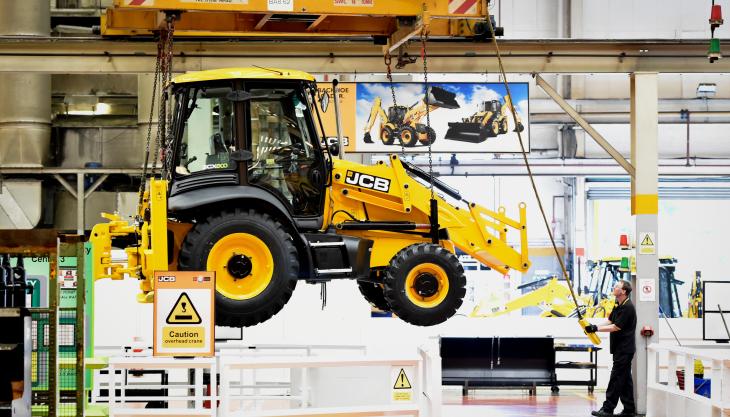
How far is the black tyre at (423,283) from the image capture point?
33.5 feet

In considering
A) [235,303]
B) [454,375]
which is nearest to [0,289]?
[235,303]

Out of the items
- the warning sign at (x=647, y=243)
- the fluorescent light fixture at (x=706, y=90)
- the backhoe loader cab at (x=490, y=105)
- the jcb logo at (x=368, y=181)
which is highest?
the fluorescent light fixture at (x=706, y=90)

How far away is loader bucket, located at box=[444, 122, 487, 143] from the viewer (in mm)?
17391

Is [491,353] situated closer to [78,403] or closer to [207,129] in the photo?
[207,129]

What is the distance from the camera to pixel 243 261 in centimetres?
1006

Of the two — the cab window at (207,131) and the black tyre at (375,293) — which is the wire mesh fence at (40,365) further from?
the black tyre at (375,293)

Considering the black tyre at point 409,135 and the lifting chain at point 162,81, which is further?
the black tyre at point 409,135

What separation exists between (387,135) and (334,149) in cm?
684

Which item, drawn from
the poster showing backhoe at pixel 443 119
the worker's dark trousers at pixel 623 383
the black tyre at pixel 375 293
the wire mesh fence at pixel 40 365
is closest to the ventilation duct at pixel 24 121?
the poster showing backhoe at pixel 443 119

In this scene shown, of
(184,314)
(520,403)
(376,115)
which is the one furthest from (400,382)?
(520,403)

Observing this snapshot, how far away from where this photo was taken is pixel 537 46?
44.2 ft

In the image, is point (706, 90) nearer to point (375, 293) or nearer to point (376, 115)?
point (376, 115)

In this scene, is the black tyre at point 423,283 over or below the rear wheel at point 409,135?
below

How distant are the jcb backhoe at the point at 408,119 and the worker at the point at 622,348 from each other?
4.11 m
